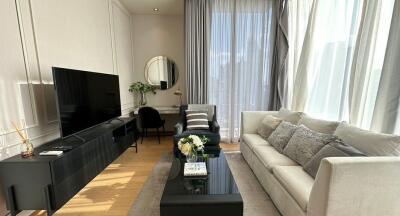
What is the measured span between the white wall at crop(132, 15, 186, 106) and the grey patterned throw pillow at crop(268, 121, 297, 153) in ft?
9.42

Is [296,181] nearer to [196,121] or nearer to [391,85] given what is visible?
[391,85]

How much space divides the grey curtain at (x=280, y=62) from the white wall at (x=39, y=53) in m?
3.45

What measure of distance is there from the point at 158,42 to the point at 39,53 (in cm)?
307

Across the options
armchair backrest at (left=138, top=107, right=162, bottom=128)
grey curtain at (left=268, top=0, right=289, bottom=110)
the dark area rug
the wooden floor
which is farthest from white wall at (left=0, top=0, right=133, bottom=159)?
grey curtain at (left=268, top=0, right=289, bottom=110)

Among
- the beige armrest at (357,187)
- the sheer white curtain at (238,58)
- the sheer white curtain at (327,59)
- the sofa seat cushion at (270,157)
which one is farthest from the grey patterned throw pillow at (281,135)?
the sheer white curtain at (238,58)

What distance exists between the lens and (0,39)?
1.70 metres

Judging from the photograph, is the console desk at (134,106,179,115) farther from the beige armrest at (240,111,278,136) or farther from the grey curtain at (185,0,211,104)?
the beige armrest at (240,111,278,136)

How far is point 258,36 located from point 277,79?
1.01m

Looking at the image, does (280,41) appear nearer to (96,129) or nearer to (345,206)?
(345,206)

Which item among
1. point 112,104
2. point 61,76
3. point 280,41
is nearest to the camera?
point 61,76

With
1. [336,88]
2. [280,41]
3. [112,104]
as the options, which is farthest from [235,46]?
[112,104]

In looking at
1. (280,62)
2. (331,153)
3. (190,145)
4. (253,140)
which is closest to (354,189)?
(331,153)

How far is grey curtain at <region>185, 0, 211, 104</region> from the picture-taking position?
406 centimetres

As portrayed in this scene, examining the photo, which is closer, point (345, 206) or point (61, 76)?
point (345, 206)
